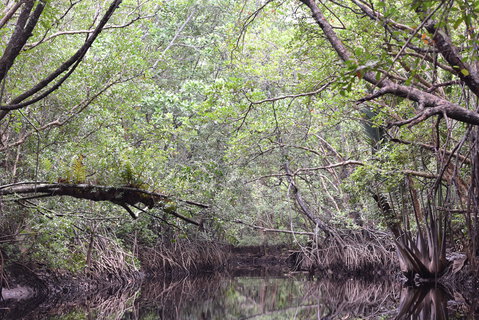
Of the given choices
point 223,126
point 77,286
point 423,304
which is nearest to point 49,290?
point 77,286

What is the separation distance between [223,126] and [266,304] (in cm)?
714

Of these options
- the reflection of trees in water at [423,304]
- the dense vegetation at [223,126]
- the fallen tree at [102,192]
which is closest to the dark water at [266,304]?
the reflection of trees in water at [423,304]

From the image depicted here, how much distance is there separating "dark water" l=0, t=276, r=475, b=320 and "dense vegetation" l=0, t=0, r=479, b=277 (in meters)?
1.03

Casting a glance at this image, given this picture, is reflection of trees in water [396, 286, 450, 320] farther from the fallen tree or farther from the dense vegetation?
the fallen tree

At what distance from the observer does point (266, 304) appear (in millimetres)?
7734

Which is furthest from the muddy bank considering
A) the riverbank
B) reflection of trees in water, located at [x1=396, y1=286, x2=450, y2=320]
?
reflection of trees in water, located at [x1=396, y1=286, x2=450, y2=320]

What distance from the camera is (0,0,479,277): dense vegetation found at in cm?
473

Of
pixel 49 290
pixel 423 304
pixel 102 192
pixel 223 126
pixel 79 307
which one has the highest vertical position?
pixel 223 126

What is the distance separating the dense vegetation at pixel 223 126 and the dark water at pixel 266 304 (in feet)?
3.37

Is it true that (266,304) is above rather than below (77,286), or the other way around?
below

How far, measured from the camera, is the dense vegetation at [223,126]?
4727 millimetres

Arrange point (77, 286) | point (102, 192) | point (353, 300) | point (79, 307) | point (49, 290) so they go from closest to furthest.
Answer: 1. point (102, 192)
2. point (79, 307)
3. point (353, 300)
4. point (49, 290)
5. point (77, 286)

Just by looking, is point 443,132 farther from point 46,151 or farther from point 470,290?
point 46,151

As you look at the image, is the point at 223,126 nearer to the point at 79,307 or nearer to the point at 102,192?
the point at 79,307
